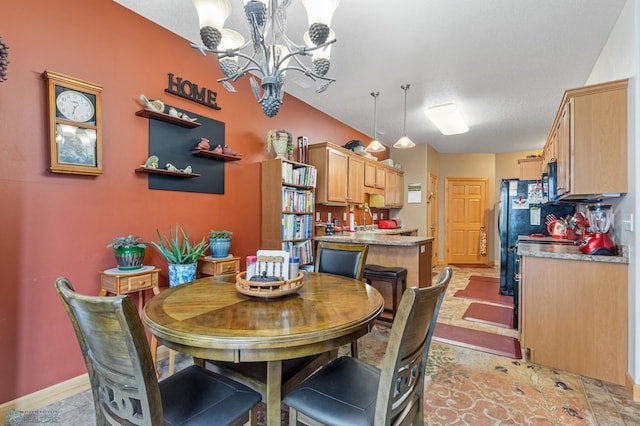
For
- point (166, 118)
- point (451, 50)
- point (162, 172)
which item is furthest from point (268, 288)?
point (451, 50)

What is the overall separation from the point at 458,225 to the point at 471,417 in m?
6.39

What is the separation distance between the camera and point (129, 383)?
928 millimetres

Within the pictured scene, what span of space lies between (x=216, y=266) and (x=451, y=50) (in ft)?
9.68

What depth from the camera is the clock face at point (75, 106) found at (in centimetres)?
188

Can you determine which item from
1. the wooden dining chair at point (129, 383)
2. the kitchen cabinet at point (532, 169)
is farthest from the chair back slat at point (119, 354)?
the kitchen cabinet at point (532, 169)

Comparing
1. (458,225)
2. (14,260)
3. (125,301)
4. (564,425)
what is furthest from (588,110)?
(458,225)

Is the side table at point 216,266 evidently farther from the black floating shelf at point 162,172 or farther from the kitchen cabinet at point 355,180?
the kitchen cabinet at point 355,180

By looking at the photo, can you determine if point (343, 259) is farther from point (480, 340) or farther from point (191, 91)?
point (191, 91)

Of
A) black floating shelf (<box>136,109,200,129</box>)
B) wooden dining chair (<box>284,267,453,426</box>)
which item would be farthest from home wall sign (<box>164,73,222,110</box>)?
wooden dining chair (<box>284,267,453,426</box>)

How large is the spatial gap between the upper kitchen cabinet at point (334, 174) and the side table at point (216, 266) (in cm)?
174

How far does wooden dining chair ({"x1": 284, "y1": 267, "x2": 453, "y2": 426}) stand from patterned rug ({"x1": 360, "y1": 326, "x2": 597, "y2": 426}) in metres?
0.74

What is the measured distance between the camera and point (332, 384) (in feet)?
4.12

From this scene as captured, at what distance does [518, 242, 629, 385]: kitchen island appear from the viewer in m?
2.07

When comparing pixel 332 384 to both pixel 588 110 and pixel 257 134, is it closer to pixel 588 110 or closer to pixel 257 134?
pixel 588 110
